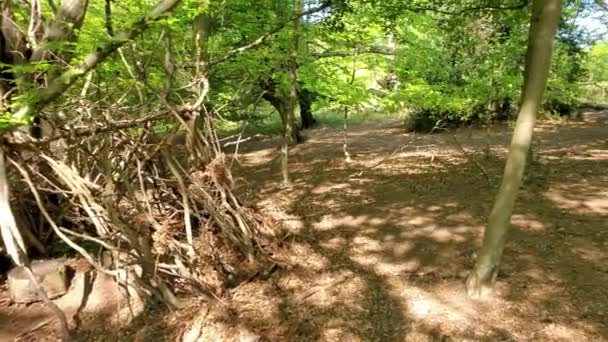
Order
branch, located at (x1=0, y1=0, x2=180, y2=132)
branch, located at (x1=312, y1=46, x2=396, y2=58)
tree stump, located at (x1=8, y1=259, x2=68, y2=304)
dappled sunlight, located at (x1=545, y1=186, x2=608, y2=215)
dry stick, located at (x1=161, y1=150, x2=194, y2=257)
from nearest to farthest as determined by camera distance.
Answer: branch, located at (x1=0, y1=0, x2=180, y2=132) < dry stick, located at (x1=161, y1=150, x2=194, y2=257) < tree stump, located at (x1=8, y1=259, x2=68, y2=304) < dappled sunlight, located at (x1=545, y1=186, x2=608, y2=215) < branch, located at (x1=312, y1=46, x2=396, y2=58)

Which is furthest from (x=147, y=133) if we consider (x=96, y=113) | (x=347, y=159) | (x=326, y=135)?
(x=326, y=135)

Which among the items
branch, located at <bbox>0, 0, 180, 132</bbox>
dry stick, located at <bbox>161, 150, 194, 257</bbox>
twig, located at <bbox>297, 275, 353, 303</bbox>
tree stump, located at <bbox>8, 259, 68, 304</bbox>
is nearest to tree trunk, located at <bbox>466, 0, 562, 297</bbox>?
twig, located at <bbox>297, 275, 353, 303</bbox>

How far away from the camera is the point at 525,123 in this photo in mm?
3699

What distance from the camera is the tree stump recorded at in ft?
15.7

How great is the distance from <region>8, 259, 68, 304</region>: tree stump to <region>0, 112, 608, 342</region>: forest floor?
234mm

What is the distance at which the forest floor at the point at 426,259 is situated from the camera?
3928 mm

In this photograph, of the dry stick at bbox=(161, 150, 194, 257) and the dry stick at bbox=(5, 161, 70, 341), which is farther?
the dry stick at bbox=(161, 150, 194, 257)

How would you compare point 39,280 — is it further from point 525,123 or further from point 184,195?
point 525,123

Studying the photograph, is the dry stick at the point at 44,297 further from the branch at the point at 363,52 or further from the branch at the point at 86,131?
the branch at the point at 363,52

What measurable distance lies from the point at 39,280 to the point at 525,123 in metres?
5.02

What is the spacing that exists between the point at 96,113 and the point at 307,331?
3014 millimetres

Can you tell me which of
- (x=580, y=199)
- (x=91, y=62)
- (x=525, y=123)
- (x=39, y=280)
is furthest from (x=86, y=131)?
(x=580, y=199)

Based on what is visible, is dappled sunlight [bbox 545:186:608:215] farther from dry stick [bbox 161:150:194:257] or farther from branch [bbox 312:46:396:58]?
dry stick [bbox 161:150:194:257]

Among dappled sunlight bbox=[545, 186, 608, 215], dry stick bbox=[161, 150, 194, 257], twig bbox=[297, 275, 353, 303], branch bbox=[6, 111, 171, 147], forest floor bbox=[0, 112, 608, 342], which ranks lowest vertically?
twig bbox=[297, 275, 353, 303]
